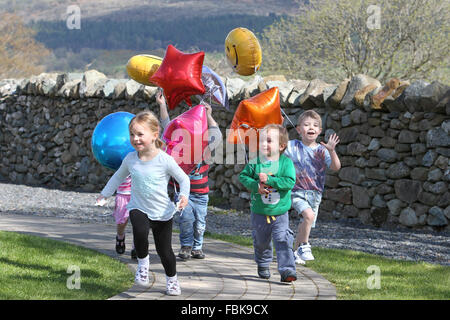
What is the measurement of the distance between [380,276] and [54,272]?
272cm

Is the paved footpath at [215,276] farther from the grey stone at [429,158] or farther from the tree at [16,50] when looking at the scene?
the tree at [16,50]

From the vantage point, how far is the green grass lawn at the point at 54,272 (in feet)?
14.6

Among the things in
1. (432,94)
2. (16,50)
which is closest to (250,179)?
(432,94)

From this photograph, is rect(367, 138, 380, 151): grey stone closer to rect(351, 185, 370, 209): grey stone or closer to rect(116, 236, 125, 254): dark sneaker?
rect(351, 185, 370, 209): grey stone

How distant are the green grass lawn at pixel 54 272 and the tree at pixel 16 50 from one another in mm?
22556

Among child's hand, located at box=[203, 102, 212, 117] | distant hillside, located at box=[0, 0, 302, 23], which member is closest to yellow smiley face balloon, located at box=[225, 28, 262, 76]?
child's hand, located at box=[203, 102, 212, 117]

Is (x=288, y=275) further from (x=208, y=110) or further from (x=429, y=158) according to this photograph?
(x=429, y=158)

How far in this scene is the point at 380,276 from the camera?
5.39 meters

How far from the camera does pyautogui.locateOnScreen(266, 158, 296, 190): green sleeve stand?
15.7 feet

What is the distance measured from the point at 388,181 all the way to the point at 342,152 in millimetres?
824

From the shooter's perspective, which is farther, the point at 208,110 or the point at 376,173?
the point at 376,173

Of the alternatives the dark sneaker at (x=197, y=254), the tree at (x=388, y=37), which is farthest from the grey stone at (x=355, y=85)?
the tree at (x=388, y=37)

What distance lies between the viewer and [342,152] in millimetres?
9023

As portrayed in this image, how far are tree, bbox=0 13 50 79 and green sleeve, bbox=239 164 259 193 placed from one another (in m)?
24.0
